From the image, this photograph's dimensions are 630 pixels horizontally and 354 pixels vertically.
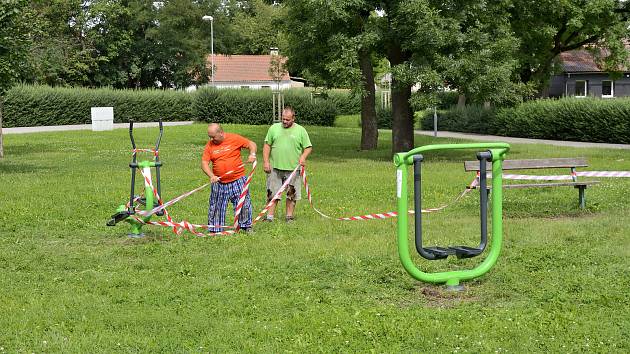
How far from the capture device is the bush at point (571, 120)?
34.2 metres

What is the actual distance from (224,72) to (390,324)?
76905 millimetres

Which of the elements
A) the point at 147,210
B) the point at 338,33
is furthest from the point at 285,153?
the point at 338,33

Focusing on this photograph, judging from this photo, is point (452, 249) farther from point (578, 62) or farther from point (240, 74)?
point (240, 74)

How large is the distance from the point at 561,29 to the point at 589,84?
15.6 m

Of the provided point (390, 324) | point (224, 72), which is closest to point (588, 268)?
point (390, 324)

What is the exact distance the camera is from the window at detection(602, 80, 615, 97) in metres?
52.4

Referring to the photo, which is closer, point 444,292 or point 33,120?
point 444,292

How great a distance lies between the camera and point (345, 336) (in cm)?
603

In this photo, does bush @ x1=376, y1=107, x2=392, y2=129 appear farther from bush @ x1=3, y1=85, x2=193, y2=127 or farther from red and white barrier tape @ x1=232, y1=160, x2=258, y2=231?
red and white barrier tape @ x1=232, y1=160, x2=258, y2=231

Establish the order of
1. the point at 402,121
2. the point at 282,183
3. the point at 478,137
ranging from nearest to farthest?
the point at 282,183, the point at 402,121, the point at 478,137

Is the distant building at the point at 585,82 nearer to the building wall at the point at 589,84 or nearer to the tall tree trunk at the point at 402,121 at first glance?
the building wall at the point at 589,84

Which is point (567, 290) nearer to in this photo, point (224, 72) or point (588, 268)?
point (588, 268)

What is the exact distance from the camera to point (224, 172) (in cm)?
1059

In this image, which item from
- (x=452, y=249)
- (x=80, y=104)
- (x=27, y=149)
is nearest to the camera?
(x=452, y=249)
